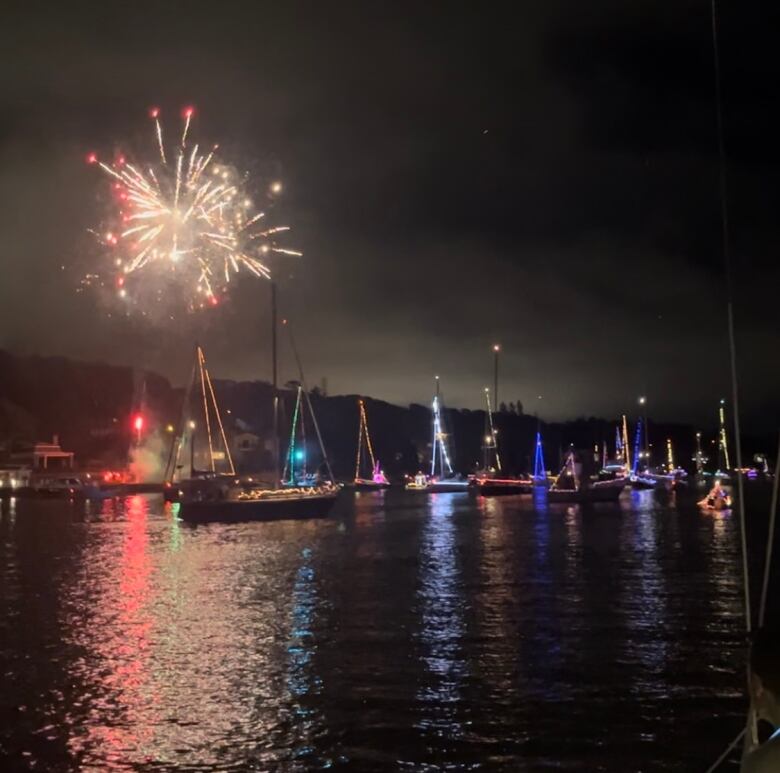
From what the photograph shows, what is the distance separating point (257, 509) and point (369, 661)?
35520mm

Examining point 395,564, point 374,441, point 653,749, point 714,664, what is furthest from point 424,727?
Result: point 374,441

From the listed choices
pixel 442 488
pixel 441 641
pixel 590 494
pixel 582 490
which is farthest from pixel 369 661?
pixel 442 488

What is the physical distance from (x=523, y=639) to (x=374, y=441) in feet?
527

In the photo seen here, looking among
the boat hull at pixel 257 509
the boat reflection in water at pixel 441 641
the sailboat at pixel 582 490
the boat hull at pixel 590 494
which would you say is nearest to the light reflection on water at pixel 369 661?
the boat reflection in water at pixel 441 641

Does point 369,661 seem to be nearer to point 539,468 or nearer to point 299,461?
point 539,468

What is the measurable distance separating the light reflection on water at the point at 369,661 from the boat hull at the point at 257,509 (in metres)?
17.9

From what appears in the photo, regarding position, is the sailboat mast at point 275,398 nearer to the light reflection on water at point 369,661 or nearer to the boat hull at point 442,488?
the light reflection on water at point 369,661

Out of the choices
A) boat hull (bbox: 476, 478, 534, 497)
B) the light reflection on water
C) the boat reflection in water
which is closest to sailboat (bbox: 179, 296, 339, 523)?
the light reflection on water

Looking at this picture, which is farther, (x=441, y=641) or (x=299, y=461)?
(x=299, y=461)

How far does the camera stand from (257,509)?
4734 centimetres

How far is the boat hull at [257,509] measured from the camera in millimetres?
45688

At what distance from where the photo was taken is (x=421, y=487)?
106 m

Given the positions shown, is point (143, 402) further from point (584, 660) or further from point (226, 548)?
point (584, 660)

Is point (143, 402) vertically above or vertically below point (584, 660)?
above
